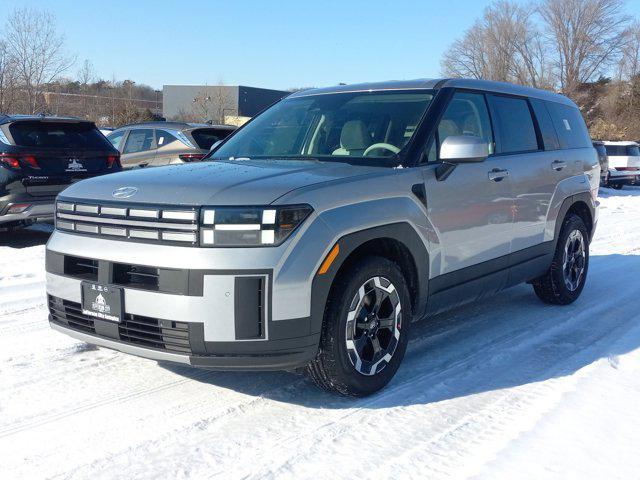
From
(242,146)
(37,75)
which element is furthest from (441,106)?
(37,75)

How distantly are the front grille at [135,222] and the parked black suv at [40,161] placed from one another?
5.11 meters

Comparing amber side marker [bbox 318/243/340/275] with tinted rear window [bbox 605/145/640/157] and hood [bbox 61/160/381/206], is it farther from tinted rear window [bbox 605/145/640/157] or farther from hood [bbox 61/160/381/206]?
tinted rear window [bbox 605/145/640/157]

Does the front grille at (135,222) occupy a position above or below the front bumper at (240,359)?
above

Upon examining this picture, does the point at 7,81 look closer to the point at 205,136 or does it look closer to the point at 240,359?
the point at 205,136

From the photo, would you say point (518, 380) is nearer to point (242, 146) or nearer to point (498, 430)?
point (498, 430)

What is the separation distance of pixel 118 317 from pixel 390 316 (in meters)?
1.52

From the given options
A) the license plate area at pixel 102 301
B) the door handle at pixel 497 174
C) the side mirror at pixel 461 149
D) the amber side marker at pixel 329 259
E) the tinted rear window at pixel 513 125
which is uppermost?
the tinted rear window at pixel 513 125

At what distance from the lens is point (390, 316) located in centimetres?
394

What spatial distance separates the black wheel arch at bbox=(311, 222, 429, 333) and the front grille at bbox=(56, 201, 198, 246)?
693 mm

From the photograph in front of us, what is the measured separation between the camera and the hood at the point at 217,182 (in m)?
3.38

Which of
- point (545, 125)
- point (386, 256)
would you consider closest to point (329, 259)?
point (386, 256)

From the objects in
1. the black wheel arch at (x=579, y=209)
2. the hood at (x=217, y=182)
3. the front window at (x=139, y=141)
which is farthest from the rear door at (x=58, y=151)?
the black wheel arch at (x=579, y=209)

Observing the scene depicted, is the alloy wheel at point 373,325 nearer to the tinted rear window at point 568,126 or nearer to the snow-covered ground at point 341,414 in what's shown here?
the snow-covered ground at point 341,414

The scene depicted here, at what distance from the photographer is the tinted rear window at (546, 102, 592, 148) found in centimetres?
607
